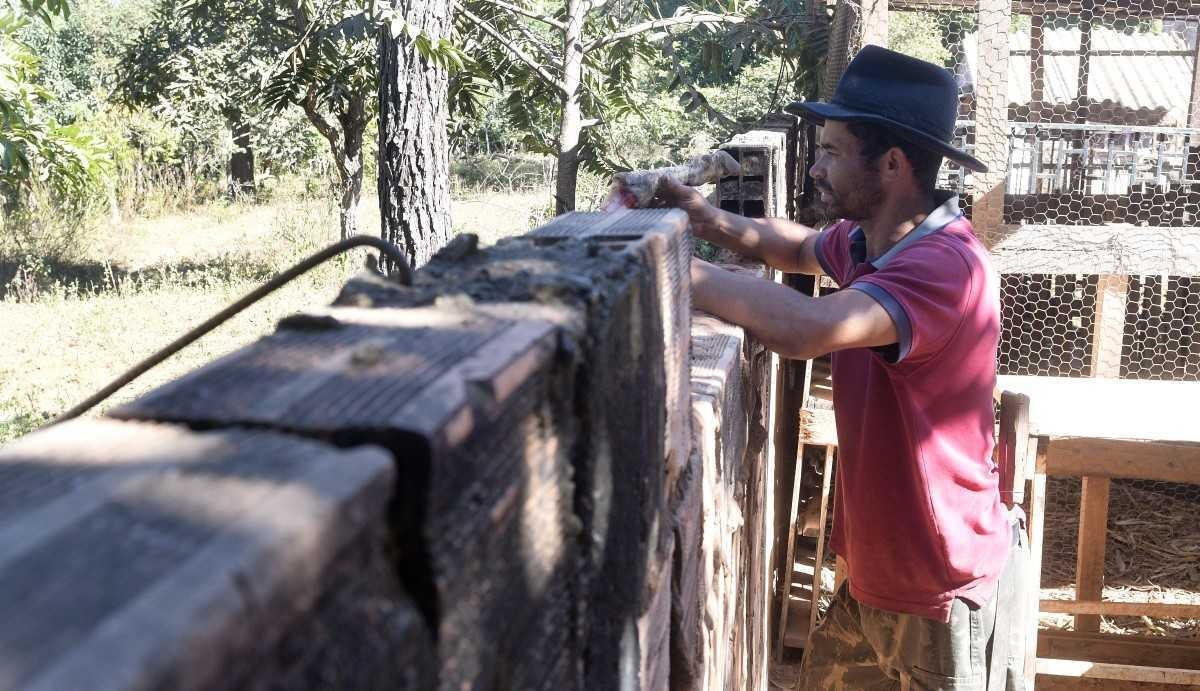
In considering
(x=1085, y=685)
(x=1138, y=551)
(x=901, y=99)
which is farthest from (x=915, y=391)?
(x=1138, y=551)

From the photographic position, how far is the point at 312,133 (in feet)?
64.0

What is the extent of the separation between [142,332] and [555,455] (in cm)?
1035

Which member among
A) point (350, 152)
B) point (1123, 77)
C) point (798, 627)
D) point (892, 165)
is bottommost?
point (798, 627)

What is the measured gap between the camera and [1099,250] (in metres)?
5.15

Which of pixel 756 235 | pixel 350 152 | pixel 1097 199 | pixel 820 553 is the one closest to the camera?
pixel 756 235

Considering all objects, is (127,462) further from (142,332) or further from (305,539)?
(142,332)

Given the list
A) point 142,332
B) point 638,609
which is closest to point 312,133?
point 142,332

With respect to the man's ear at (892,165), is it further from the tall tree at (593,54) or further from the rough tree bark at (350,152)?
the rough tree bark at (350,152)

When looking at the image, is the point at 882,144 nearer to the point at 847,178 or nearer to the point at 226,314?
the point at 847,178

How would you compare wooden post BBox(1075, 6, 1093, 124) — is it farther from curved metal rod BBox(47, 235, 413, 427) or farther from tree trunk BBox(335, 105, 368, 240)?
tree trunk BBox(335, 105, 368, 240)

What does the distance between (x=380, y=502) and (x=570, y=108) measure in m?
9.00

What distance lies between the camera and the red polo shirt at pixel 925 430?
2785 millimetres

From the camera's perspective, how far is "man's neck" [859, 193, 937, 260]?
3.18 metres

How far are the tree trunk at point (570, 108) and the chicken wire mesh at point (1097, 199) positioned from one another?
10.1 feet
